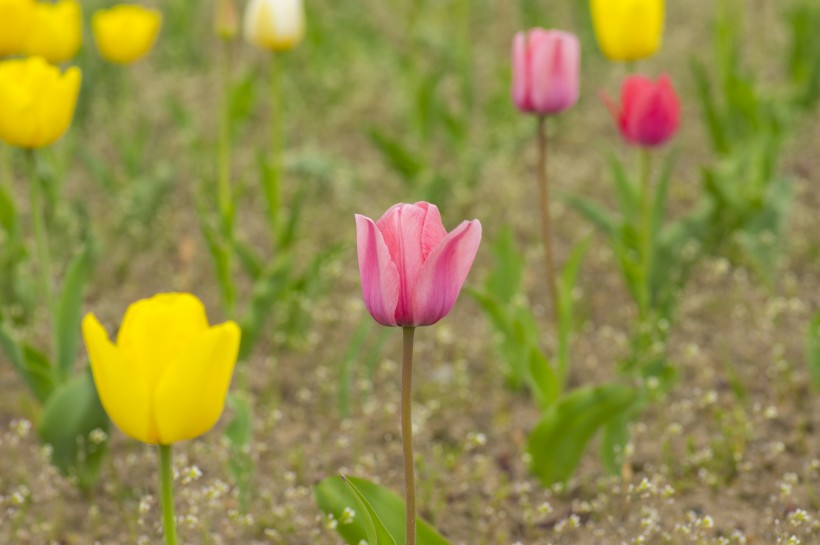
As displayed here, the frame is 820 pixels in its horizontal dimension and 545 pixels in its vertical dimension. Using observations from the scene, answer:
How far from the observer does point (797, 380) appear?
313cm

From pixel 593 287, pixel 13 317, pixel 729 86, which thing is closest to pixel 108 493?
pixel 13 317

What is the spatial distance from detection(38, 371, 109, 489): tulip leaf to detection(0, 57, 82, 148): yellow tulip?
1.80ft

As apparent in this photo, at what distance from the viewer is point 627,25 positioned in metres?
2.97

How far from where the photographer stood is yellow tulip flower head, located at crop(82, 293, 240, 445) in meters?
1.55

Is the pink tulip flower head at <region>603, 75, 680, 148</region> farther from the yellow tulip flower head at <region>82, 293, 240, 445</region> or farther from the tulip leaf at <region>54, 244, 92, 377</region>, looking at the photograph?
the yellow tulip flower head at <region>82, 293, 240, 445</region>

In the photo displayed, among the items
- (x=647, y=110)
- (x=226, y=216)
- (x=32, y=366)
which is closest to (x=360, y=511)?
(x=32, y=366)

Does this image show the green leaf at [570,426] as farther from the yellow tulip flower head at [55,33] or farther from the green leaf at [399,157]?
the yellow tulip flower head at [55,33]

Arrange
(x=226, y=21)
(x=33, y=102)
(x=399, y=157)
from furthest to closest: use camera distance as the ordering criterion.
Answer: (x=399, y=157) → (x=226, y=21) → (x=33, y=102)

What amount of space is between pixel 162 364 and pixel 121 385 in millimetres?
61

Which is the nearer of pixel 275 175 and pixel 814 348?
pixel 814 348

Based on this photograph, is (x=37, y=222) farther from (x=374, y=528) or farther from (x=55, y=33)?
(x=374, y=528)

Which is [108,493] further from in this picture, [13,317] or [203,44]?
[203,44]

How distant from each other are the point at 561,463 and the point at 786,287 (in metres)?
1.38

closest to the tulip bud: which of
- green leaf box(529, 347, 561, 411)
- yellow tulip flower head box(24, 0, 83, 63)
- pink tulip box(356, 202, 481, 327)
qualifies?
yellow tulip flower head box(24, 0, 83, 63)
